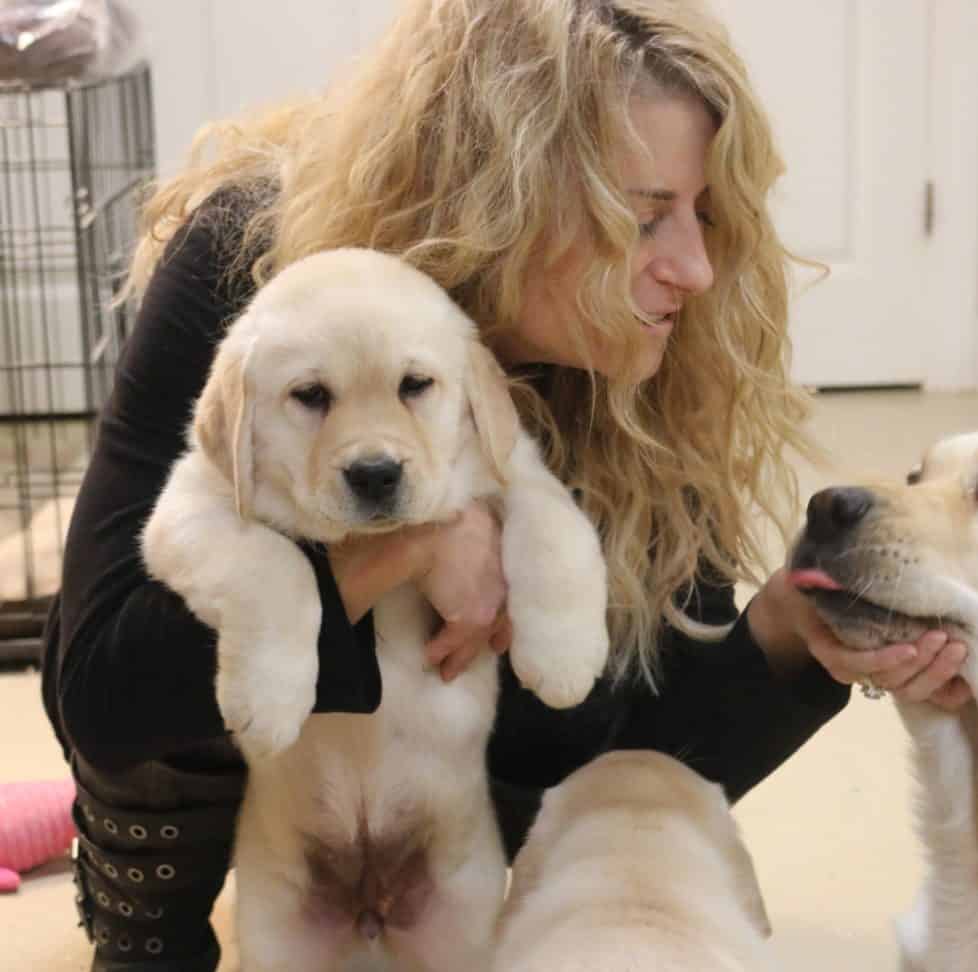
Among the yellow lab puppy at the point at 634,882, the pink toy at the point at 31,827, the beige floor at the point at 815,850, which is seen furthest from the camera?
the pink toy at the point at 31,827

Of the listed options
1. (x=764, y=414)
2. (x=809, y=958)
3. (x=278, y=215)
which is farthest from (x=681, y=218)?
(x=809, y=958)

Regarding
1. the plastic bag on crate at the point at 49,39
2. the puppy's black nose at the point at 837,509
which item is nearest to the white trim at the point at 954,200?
the plastic bag on crate at the point at 49,39

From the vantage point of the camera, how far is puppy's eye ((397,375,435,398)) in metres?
1.36

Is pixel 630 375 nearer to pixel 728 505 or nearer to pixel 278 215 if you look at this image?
pixel 728 505

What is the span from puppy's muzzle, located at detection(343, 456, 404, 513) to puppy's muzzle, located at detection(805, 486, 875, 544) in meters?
0.36

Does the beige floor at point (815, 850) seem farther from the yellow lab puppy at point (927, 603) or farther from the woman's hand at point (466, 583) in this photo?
the woman's hand at point (466, 583)

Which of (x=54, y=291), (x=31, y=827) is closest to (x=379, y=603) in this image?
(x=31, y=827)

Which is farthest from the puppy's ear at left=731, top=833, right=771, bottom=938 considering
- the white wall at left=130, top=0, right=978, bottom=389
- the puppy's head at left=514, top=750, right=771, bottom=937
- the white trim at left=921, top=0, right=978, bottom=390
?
the white trim at left=921, top=0, right=978, bottom=390

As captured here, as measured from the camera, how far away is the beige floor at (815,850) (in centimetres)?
184

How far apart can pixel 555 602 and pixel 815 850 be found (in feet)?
2.74

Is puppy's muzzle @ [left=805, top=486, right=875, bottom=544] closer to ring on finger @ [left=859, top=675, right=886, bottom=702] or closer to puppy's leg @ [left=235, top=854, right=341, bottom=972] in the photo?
ring on finger @ [left=859, top=675, right=886, bottom=702]

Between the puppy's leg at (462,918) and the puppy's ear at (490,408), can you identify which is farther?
the puppy's leg at (462,918)

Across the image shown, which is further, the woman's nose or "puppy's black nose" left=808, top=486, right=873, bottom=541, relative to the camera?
the woman's nose

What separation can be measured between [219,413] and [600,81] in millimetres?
457
